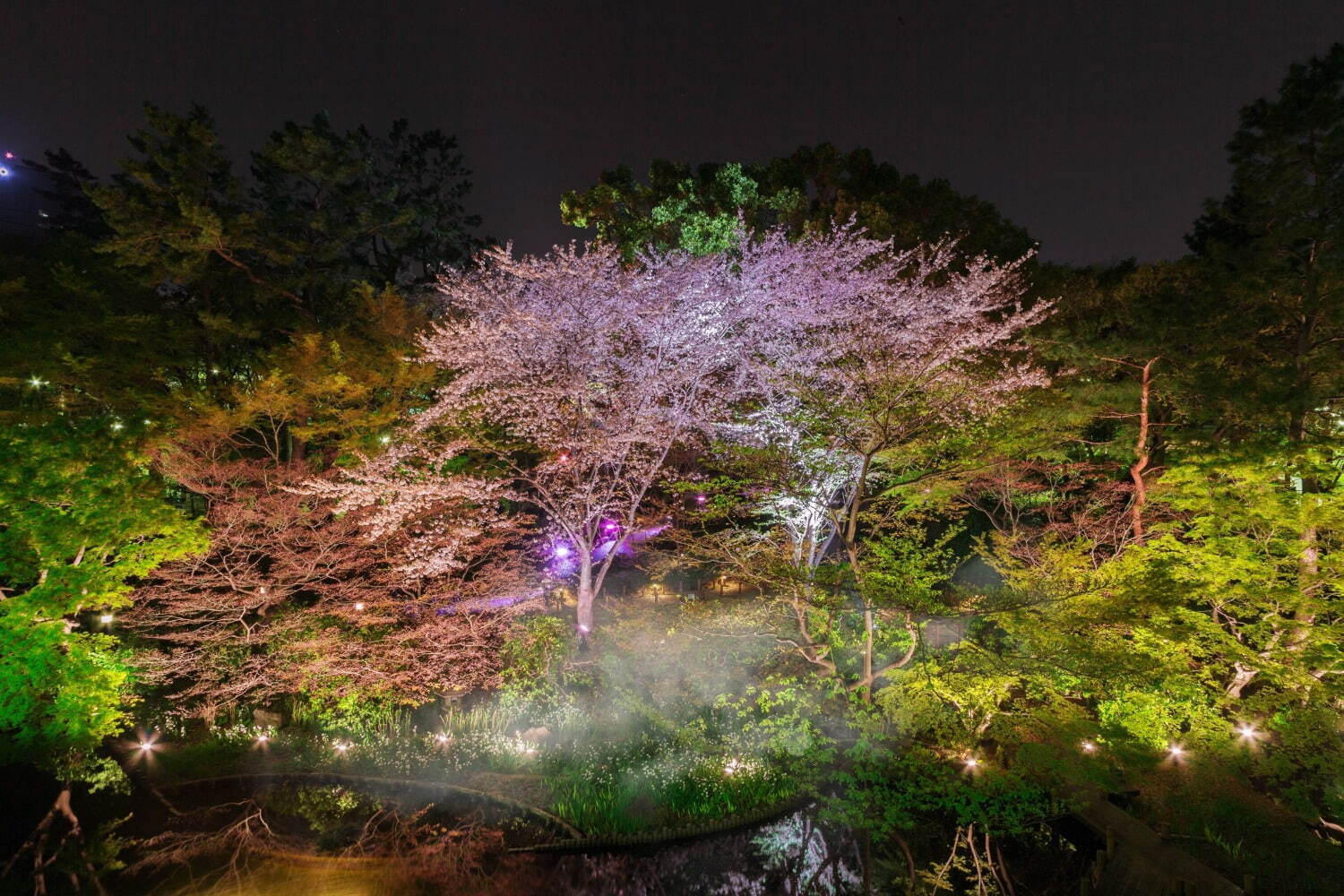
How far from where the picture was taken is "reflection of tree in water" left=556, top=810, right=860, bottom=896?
6441mm

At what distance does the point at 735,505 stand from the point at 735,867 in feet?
14.5

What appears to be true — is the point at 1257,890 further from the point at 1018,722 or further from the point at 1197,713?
the point at 1018,722

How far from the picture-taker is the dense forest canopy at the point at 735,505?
680 cm

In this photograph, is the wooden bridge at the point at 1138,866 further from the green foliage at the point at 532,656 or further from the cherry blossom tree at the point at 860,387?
the green foliage at the point at 532,656

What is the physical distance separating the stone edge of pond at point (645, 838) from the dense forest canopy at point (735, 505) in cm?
16

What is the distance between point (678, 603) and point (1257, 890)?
830 centimetres

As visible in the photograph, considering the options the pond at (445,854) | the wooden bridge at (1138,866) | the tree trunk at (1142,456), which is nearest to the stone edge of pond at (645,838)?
the pond at (445,854)

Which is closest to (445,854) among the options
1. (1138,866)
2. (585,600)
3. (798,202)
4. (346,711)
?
(346,711)

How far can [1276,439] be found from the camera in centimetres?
693

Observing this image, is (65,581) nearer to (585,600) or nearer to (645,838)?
(585,600)

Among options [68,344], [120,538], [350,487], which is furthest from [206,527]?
[68,344]

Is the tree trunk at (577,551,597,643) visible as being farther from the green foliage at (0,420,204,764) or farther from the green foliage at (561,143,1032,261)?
the green foliage at (561,143,1032,261)

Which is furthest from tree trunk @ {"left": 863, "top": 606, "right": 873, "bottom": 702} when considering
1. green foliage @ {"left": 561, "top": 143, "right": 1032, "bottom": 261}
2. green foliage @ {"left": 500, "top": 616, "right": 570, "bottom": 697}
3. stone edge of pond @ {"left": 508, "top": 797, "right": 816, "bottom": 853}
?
green foliage @ {"left": 561, "top": 143, "right": 1032, "bottom": 261}

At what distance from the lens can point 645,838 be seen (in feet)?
23.3
